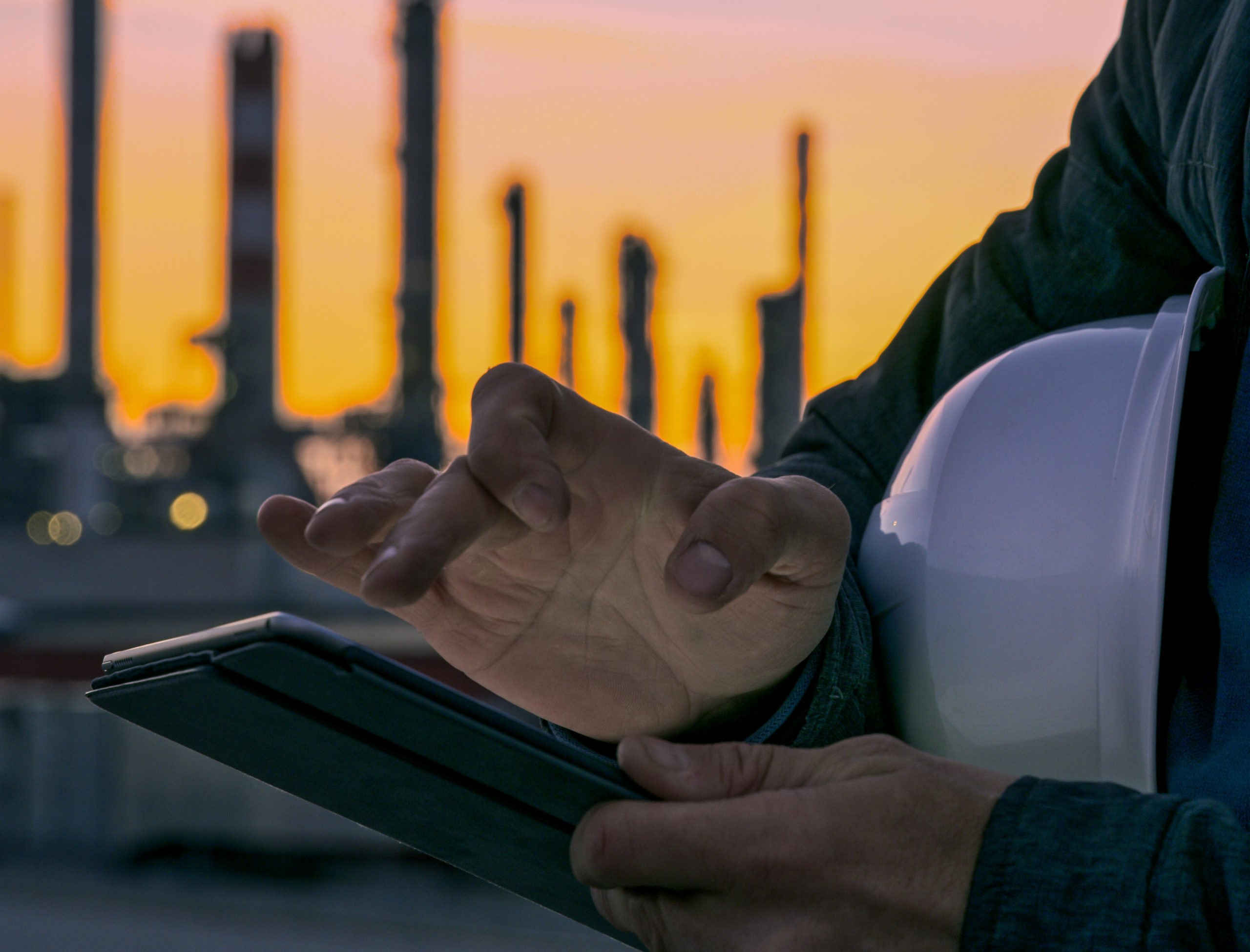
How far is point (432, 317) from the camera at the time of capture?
23359 mm

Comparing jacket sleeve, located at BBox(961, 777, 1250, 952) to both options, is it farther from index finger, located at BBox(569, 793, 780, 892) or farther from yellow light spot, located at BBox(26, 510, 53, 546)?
yellow light spot, located at BBox(26, 510, 53, 546)

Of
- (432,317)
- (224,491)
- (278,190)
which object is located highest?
(278,190)

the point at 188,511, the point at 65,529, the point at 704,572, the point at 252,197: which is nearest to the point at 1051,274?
the point at 704,572

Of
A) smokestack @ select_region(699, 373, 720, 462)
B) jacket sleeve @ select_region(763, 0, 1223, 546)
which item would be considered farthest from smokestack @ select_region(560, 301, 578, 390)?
jacket sleeve @ select_region(763, 0, 1223, 546)

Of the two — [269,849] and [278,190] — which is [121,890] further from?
[278,190]

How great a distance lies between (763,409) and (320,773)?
22.5 metres

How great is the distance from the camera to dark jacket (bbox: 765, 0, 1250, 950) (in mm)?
892

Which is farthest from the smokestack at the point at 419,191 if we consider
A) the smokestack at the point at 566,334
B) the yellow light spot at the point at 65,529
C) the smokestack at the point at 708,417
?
the smokestack at the point at 708,417

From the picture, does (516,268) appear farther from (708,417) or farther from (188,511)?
(188,511)

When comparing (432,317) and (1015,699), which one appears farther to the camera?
(432,317)

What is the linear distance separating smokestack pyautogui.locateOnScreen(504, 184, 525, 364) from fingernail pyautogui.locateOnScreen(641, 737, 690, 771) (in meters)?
23.8

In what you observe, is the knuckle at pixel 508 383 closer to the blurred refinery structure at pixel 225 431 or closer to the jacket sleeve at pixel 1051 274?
the jacket sleeve at pixel 1051 274

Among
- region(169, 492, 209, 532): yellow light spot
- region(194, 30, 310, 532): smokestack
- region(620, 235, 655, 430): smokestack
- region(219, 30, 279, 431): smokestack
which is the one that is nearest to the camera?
region(169, 492, 209, 532): yellow light spot

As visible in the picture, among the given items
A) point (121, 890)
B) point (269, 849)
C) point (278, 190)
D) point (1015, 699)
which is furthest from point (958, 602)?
point (278, 190)
